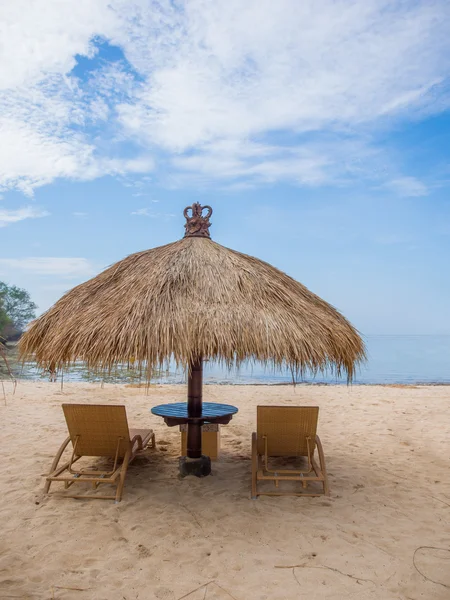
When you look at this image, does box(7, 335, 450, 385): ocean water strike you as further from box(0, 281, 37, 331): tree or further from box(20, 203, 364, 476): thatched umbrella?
box(0, 281, 37, 331): tree

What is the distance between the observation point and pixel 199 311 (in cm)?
381

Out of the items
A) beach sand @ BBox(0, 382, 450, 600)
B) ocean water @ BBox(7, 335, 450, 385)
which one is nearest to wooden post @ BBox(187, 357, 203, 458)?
ocean water @ BBox(7, 335, 450, 385)

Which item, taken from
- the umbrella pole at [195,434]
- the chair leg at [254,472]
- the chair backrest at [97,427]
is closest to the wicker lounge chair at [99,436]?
the chair backrest at [97,427]

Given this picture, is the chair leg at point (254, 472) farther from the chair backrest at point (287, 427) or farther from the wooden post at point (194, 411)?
the wooden post at point (194, 411)

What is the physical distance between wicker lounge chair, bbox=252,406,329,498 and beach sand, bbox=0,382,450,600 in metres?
0.18

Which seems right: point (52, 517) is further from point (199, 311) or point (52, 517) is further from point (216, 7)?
point (216, 7)

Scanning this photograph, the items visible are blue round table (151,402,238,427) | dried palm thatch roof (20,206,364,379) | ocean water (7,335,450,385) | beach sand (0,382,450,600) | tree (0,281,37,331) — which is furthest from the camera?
tree (0,281,37,331)

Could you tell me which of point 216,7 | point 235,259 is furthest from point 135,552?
point 216,7

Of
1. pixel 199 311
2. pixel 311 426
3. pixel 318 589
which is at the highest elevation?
pixel 199 311

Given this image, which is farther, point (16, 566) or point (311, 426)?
point (311, 426)

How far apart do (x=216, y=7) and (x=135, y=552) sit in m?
8.52

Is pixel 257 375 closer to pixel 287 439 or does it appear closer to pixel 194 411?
pixel 194 411

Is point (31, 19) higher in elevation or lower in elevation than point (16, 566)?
higher

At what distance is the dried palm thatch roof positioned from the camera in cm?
365
